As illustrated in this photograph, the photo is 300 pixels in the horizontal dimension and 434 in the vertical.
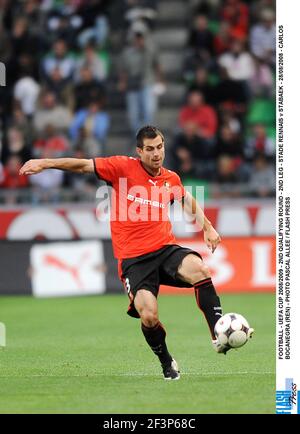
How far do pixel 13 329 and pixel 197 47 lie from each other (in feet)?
33.1

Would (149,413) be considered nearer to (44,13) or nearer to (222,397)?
(222,397)

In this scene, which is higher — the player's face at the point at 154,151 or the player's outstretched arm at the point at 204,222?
the player's face at the point at 154,151

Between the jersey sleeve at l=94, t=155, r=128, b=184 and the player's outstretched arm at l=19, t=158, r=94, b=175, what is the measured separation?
0.30 ft

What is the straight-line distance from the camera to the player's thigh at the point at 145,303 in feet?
32.4

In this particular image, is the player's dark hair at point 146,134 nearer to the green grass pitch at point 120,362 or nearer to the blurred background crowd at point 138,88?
the green grass pitch at point 120,362

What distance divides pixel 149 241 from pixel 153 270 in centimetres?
28

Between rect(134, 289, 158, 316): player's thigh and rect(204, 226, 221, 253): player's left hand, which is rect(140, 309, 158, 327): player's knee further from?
rect(204, 226, 221, 253): player's left hand

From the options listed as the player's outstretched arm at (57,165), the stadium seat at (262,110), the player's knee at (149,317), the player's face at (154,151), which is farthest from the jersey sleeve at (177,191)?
the stadium seat at (262,110)

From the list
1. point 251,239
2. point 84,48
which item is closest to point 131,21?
point 84,48

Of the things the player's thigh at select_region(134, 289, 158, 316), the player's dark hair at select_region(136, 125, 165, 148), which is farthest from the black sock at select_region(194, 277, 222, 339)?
the player's dark hair at select_region(136, 125, 165, 148)

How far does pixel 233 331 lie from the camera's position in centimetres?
951

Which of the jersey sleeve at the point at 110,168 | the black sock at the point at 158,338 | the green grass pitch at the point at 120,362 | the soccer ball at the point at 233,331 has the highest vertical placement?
the jersey sleeve at the point at 110,168

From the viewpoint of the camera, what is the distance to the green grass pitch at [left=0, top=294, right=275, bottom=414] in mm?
8648

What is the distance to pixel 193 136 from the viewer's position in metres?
20.8
